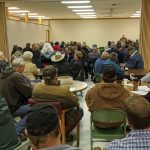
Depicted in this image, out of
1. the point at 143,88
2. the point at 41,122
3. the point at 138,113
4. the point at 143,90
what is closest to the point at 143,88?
the point at 143,88

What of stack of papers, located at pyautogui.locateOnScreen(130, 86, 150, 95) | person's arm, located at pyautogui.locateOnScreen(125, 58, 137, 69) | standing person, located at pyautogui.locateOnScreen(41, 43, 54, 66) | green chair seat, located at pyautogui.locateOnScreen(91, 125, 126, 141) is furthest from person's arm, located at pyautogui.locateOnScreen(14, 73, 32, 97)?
standing person, located at pyautogui.locateOnScreen(41, 43, 54, 66)

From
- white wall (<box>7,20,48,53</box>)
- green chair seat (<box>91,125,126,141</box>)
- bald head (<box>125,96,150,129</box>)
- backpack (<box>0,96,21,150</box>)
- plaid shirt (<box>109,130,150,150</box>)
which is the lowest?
green chair seat (<box>91,125,126,141</box>)

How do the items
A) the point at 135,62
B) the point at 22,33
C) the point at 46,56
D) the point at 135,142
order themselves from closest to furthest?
the point at 135,142, the point at 135,62, the point at 46,56, the point at 22,33

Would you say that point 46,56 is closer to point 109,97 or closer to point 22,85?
point 22,85

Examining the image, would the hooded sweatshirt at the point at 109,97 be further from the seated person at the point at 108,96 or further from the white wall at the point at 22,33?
the white wall at the point at 22,33

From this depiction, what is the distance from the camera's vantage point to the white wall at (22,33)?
9.96 m

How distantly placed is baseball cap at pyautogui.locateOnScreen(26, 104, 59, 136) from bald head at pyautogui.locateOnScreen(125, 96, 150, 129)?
0.65 m

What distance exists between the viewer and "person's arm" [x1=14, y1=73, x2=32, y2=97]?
13.5 feet

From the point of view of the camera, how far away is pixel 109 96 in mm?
3598

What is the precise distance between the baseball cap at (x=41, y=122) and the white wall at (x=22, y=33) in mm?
8402

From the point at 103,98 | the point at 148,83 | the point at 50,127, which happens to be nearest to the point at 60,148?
the point at 50,127

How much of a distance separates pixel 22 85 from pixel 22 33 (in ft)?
26.7

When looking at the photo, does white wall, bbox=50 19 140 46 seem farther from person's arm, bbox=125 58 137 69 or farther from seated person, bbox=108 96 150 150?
seated person, bbox=108 96 150 150

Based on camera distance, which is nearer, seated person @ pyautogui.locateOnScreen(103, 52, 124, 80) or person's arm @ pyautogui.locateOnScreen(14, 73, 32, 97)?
person's arm @ pyautogui.locateOnScreen(14, 73, 32, 97)
